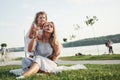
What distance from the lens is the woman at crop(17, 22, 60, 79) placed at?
803cm

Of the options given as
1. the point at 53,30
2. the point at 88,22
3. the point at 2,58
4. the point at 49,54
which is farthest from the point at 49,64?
the point at 88,22

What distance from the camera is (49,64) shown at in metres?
8.30

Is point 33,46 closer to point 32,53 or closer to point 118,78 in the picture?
point 32,53

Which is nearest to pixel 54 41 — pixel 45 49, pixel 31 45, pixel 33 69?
pixel 45 49

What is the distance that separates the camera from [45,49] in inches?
332

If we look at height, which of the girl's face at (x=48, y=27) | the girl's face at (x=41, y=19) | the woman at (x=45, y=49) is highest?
the girl's face at (x=41, y=19)

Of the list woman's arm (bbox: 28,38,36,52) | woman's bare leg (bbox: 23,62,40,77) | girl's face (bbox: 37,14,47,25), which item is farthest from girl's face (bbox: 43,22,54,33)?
woman's bare leg (bbox: 23,62,40,77)

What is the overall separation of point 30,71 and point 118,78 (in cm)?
228

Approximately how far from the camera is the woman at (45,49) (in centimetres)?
803

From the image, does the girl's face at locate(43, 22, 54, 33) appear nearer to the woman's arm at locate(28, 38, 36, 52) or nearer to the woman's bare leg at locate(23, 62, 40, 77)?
the woman's arm at locate(28, 38, 36, 52)

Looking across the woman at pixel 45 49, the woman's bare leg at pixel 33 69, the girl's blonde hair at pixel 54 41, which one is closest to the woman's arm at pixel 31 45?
the woman at pixel 45 49

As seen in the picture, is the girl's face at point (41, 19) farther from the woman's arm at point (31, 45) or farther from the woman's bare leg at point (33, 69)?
the woman's bare leg at point (33, 69)

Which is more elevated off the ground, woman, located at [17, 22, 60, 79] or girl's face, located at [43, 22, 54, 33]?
girl's face, located at [43, 22, 54, 33]

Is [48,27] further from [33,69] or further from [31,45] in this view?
[33,69]
